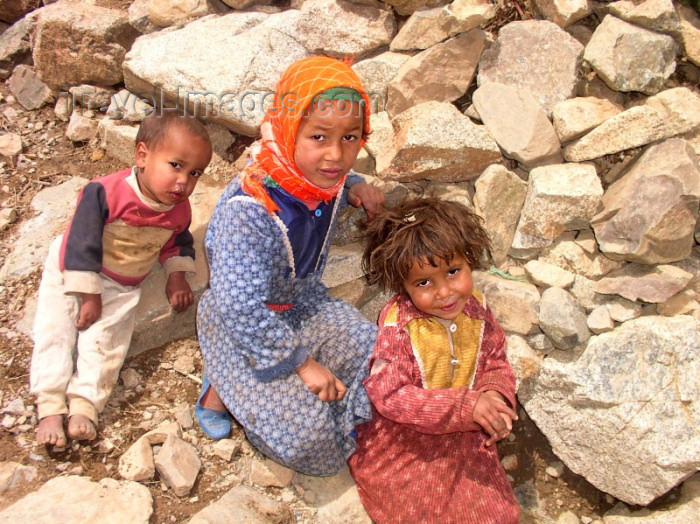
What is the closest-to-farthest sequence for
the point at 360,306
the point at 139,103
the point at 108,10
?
the point at 360,306 → the point at 139,103 → the point at 108,10

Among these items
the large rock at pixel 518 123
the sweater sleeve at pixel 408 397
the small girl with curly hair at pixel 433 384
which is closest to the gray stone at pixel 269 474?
the small girl with curly hair at pixel 433 384

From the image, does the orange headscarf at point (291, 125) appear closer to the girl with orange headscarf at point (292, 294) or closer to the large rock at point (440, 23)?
the girl with orange headscarf at point (292, 294)

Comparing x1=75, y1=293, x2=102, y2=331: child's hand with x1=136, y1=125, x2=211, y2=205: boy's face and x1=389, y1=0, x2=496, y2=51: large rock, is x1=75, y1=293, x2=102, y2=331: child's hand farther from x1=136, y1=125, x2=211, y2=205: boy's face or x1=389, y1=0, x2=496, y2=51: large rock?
x1=389, y1=0, x2=496, y2=51: large rock

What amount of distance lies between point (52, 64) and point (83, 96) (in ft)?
0.83

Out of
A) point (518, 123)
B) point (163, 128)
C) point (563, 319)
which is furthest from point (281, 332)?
point (518, 123)

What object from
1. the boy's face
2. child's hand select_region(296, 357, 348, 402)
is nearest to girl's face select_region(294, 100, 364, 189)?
the boy's face

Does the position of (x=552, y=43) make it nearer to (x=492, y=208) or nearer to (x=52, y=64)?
(x=492, y=208)

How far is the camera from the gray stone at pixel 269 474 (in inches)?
107

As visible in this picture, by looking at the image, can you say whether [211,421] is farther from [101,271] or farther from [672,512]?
[672,512]

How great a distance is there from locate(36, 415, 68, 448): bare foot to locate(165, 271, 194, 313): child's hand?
2.35ft

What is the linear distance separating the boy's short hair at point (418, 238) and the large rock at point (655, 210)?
0.77m

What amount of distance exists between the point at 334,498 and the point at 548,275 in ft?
4.73

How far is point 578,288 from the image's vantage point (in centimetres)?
310

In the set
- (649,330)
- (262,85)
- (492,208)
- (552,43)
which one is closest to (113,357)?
(262,85)
